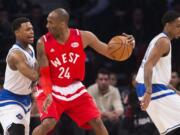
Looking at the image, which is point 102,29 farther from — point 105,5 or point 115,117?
point 115,117

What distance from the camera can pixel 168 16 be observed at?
29.6 feet

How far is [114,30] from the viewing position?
14.0 m

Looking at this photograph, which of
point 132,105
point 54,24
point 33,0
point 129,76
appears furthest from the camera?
point 33,0

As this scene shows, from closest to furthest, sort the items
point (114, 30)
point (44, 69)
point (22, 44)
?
point (44, 69) < point (22, 44) < point (114, 30)

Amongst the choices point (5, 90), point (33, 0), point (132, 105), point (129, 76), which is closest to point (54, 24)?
point (5, 90)

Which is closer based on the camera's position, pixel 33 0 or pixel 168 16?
pixel 168 16

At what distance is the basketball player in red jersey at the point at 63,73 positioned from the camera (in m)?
8.60

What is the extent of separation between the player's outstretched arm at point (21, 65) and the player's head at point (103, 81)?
2.93 meters

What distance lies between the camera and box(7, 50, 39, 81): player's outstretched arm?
8.43 m

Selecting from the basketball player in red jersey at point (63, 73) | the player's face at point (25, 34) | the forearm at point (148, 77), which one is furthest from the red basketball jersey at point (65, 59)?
the forearm at point (148, 77)

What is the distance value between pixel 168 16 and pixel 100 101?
2784 millimetres

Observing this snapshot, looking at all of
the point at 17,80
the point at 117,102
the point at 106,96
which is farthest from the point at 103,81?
the point at 17,80

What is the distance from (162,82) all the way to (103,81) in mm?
2491

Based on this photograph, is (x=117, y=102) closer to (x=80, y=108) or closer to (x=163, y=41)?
(x=80, y=108)
